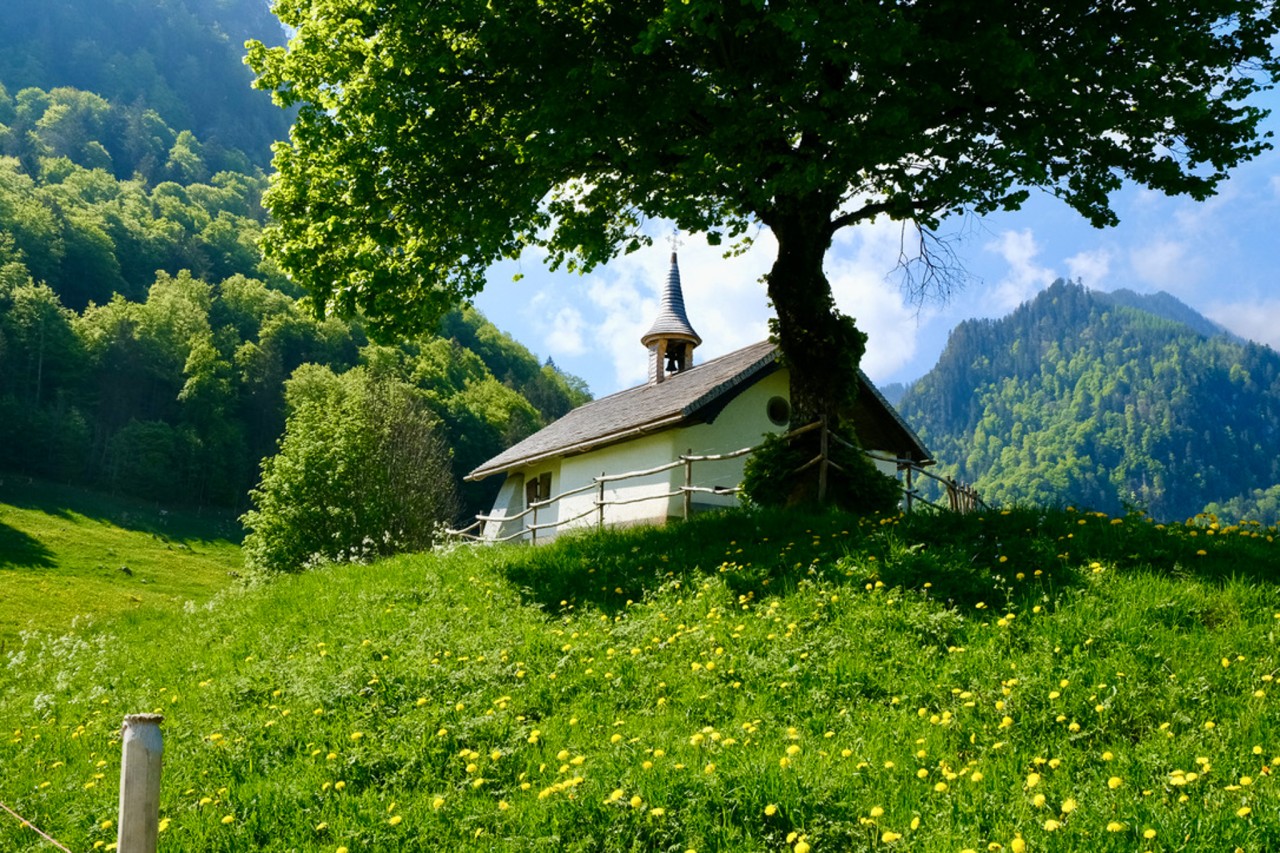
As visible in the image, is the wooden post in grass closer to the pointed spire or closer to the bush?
the pointed spire

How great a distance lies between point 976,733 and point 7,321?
101 m

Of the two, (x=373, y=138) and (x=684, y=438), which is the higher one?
(x=373, y=138)

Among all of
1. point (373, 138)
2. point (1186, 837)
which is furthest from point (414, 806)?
point (373, 138)

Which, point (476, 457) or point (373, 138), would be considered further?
point (476, 457)

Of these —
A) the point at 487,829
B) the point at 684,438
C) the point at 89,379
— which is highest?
the point at 89,379

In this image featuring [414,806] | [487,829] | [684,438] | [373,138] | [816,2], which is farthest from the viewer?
[684,438]

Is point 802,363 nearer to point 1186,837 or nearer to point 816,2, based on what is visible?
point 816,2

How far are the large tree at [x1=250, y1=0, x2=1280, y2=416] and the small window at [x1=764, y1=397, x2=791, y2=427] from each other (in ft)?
38.4

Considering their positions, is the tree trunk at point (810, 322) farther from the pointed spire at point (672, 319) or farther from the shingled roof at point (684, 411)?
the pointed spire at point (672, 319)

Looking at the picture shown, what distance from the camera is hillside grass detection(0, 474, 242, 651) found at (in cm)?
4278

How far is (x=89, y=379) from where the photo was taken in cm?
8981

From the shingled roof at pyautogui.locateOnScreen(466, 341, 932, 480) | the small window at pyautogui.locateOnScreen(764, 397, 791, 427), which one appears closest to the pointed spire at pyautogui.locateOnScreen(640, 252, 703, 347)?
the shingled roof at pyautogui.locateOnScreen(466, 341, 932, 480)

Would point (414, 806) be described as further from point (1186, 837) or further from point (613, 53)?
point (613, 53)

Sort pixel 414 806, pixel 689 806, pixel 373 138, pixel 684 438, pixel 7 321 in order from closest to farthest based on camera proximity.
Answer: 1. pixel 689 806
2. pixel 414 806
3. pixel 373 138
4. pixel 684 438
5. pixel 7 321
